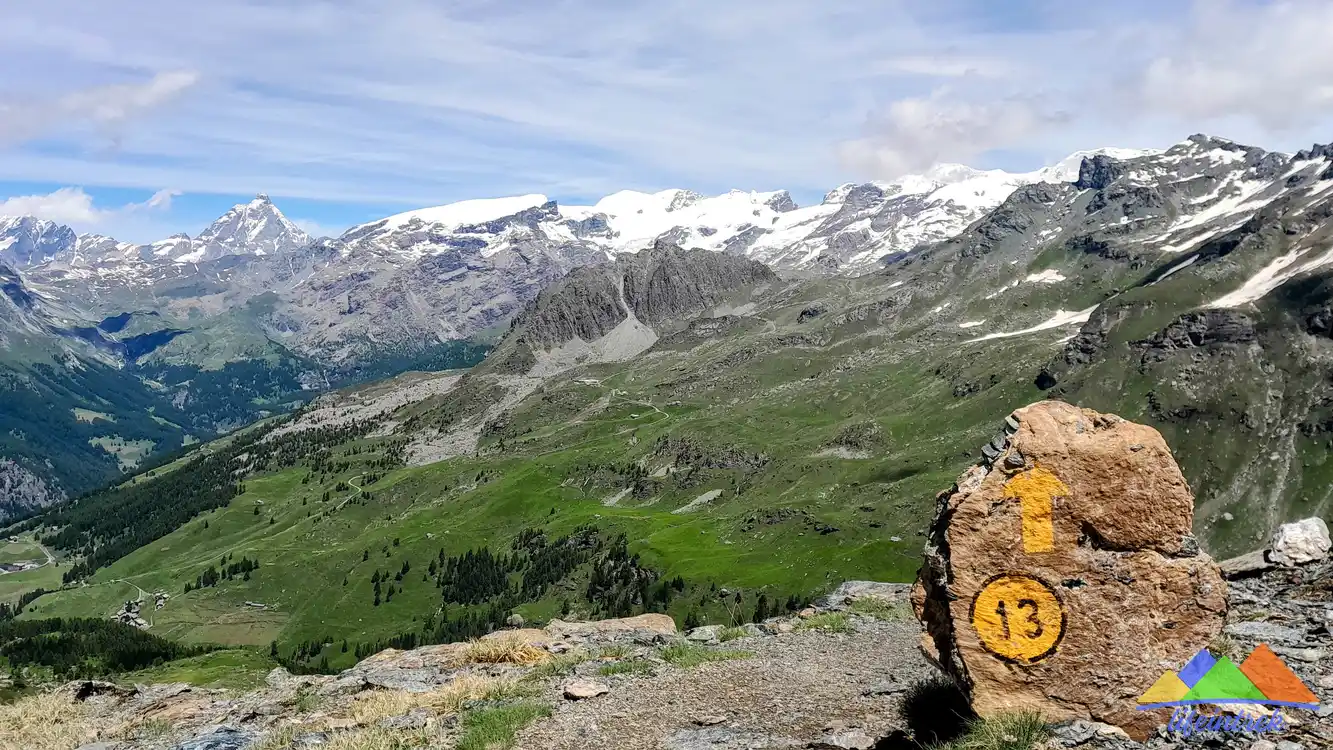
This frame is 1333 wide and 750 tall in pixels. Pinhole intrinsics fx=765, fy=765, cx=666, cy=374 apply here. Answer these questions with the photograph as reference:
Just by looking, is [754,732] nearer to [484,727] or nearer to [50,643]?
[484,727]

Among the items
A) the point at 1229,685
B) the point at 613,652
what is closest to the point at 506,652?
the point at 613,652

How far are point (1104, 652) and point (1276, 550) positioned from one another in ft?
58.5

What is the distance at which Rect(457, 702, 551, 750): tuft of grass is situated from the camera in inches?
687

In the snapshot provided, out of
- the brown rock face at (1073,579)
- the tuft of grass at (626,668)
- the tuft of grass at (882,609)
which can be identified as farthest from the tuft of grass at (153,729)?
the tuft of grass at (882,609)

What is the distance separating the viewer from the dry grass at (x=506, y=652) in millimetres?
27547

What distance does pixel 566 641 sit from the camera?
31.2 meters

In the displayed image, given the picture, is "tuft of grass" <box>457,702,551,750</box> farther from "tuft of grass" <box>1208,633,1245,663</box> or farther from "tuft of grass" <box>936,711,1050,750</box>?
"tuft of grass" <box>1208,633,1245,663</box>

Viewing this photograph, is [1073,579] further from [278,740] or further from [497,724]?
[278,740]

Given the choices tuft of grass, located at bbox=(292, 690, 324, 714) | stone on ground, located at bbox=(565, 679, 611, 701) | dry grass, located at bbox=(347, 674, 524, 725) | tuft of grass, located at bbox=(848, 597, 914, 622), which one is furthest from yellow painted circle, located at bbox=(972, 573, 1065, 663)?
tuft of grass, located at bbox=(292, 690, 324, 714)

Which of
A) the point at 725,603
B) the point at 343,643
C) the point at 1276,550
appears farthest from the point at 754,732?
the point at 343,643

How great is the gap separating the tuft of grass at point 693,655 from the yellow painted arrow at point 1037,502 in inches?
482

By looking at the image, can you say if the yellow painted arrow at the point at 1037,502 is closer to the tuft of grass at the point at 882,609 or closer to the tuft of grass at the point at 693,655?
the tuft of grass at the point at 693,655

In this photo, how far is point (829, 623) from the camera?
3100 cm

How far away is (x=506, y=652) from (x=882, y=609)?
665 inches
